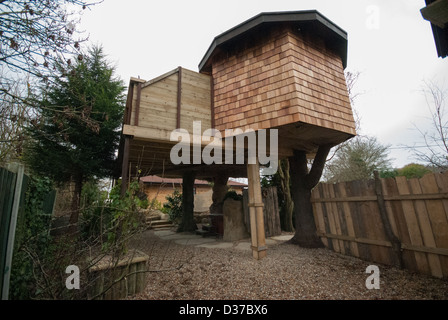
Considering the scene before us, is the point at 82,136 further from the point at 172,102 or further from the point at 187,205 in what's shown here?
the point at 187,205

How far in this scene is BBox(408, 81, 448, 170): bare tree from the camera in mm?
6438

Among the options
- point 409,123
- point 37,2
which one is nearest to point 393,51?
point 409,123

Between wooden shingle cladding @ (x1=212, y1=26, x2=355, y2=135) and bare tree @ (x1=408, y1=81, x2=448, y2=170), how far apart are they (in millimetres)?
4075

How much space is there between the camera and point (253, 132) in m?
4.51

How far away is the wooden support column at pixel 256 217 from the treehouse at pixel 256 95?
2 centimetres

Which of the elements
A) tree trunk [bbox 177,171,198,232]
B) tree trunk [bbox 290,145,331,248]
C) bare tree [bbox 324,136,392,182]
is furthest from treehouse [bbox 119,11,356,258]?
bare tree [bbox 324,136,392,182]

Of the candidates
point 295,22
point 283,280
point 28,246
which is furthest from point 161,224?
point 295,22

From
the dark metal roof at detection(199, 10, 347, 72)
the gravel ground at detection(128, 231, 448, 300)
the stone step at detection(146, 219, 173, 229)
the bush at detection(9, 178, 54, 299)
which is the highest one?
the dark metal roof at detection(199, 10, 347, 72)

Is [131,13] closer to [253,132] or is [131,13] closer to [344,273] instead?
[253,132]

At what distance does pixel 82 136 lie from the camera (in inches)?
231

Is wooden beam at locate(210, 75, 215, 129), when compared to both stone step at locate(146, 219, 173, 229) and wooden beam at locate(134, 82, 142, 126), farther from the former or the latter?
stone step at locate(146, 219, 173, 229)

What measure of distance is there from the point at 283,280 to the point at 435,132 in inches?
301

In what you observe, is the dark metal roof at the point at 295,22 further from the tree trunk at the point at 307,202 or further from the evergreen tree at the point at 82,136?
the evergreen tree at the point at 82,136

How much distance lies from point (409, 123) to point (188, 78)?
24.7 ft
